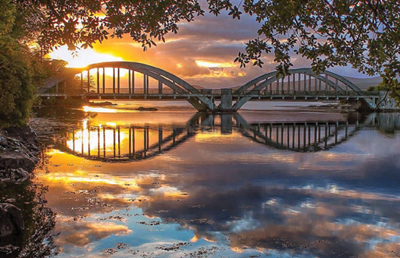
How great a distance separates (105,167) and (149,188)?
19.2ft

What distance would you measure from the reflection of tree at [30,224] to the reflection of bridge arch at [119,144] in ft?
31.4

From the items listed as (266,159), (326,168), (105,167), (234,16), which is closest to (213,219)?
(234,16)

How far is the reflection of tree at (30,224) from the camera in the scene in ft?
35.2

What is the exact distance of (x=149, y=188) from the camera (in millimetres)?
17953

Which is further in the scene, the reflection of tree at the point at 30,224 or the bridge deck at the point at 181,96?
the bridge deck at the point at 181,96

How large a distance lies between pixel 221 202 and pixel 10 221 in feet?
22.7

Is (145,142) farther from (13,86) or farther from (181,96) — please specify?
(181,96)

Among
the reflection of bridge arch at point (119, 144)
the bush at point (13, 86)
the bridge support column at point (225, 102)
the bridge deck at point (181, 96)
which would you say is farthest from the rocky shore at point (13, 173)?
the bridge support column at point (225, 102)

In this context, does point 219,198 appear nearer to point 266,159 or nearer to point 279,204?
point 279,204

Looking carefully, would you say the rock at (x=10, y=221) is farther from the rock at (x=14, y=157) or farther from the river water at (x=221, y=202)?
the rock at (x=14, y=157)

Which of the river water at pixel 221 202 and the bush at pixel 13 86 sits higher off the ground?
the bush at pixel 13 86

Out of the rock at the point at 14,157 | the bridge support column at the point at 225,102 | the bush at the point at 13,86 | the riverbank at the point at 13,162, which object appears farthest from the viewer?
the bridge support column at the point at 225,102

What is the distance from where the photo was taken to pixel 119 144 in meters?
34.4

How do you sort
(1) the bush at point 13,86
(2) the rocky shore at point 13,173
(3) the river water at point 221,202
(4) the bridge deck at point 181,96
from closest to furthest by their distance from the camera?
(3) the river water at point 221,202 → (2) the rocky shore at point 13,173 → (1) the bush at point 13,86 → (4) the bridge deck at point 181,96
